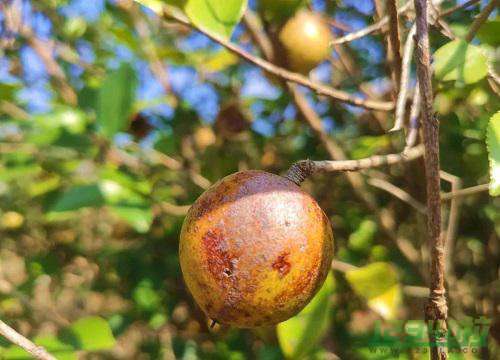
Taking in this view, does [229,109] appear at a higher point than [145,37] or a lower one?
lower

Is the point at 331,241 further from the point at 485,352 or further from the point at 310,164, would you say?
the point at 485,352

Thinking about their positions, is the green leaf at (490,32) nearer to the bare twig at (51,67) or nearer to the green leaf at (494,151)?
the green leaf at (494,151)

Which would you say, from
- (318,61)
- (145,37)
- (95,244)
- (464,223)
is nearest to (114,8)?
(145,37)

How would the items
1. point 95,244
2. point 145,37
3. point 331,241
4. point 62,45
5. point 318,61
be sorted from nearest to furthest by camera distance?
point 331,241 → point 318,61 → point 145,37 → point 62,45 → point 95,244

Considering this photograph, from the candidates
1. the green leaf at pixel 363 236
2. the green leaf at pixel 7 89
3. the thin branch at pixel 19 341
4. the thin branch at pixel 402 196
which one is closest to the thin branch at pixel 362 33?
the thin branch at pixel 402 196

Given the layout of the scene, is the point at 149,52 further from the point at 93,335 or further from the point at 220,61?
the point at 93,335

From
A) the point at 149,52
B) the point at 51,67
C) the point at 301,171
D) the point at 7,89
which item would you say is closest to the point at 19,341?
the point at 301,171
